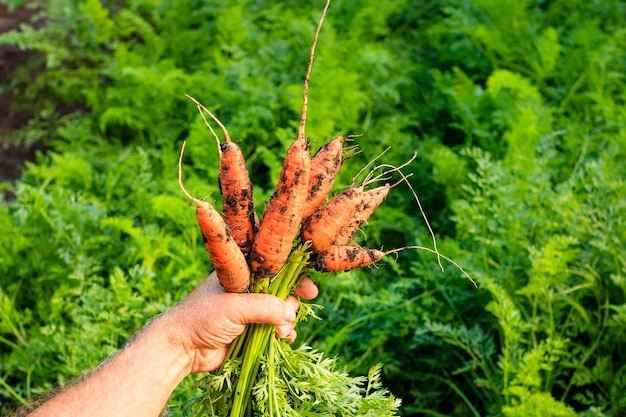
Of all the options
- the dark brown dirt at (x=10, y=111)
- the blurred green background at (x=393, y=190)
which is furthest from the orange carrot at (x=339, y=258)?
the dark brown dirt at (x=10, y=111)

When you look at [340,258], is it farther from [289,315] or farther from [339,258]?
[289,315]

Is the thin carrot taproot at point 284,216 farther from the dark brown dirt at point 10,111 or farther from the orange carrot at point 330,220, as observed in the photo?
the dark brown dirt at point 10,111

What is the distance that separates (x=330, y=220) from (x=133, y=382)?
84 cm

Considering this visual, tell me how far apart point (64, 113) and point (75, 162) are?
193 centimetres

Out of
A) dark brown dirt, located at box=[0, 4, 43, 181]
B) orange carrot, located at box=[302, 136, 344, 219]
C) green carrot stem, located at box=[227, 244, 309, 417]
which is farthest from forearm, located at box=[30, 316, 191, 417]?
dark brown dirt, located at box=[0, 4, 43, 181]

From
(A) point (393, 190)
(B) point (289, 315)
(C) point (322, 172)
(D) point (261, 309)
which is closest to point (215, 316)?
(D) point (261, 309)

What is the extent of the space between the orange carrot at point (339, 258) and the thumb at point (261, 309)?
22cm

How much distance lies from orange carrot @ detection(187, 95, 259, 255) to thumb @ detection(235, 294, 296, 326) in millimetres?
279

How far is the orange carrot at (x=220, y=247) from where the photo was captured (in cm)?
214

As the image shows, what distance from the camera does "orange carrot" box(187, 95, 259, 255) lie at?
2.30 metres

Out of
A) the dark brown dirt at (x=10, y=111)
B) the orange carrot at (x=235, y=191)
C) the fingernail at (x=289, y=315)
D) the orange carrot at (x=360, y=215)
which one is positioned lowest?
the dark brown dirt at (x=10, y=111)

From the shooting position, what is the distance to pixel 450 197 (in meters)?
4.22

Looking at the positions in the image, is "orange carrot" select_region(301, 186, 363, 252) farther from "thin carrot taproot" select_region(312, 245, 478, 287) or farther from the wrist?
the wrist

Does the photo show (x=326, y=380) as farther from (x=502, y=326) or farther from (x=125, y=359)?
(x=502, y=326)
